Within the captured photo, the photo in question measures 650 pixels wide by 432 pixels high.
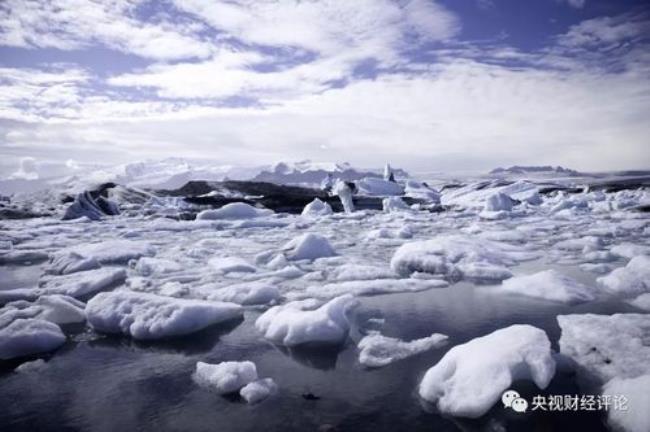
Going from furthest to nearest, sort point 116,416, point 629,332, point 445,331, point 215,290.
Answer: point 215,290
point 445,331
point 629,332
point 116,416

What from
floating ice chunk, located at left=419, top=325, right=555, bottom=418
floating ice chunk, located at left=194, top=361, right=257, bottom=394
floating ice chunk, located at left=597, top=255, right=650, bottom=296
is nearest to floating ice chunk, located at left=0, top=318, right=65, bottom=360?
floating ice chunk, located at left=194, top=361, right=257, bottom=394

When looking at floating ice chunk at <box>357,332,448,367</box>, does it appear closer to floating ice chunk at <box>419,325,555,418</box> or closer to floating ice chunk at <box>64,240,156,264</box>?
floating ice chunk at <box>419,325,555,418</box>

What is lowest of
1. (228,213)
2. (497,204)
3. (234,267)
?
(228,213)

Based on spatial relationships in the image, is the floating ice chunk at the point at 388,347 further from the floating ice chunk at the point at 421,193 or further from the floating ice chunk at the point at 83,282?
the floating ice chunk at the point at 421,193

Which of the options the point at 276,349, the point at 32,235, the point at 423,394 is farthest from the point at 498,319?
the point at 32,235

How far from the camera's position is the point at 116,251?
411 inches

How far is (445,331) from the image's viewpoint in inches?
194

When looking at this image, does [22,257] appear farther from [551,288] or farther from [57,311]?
[551,288]

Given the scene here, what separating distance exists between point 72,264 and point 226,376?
6.64m

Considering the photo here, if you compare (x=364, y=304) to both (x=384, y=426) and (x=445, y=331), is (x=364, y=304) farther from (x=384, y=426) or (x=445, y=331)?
(x=384, y=426)

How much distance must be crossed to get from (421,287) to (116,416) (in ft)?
15.3

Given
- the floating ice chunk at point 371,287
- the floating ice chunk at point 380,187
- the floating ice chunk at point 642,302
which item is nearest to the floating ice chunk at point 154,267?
the floating ice chunk at point 371,287

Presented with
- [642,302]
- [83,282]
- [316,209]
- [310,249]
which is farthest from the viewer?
[316,209]

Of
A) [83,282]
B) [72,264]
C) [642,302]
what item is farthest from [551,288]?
[72,264]
